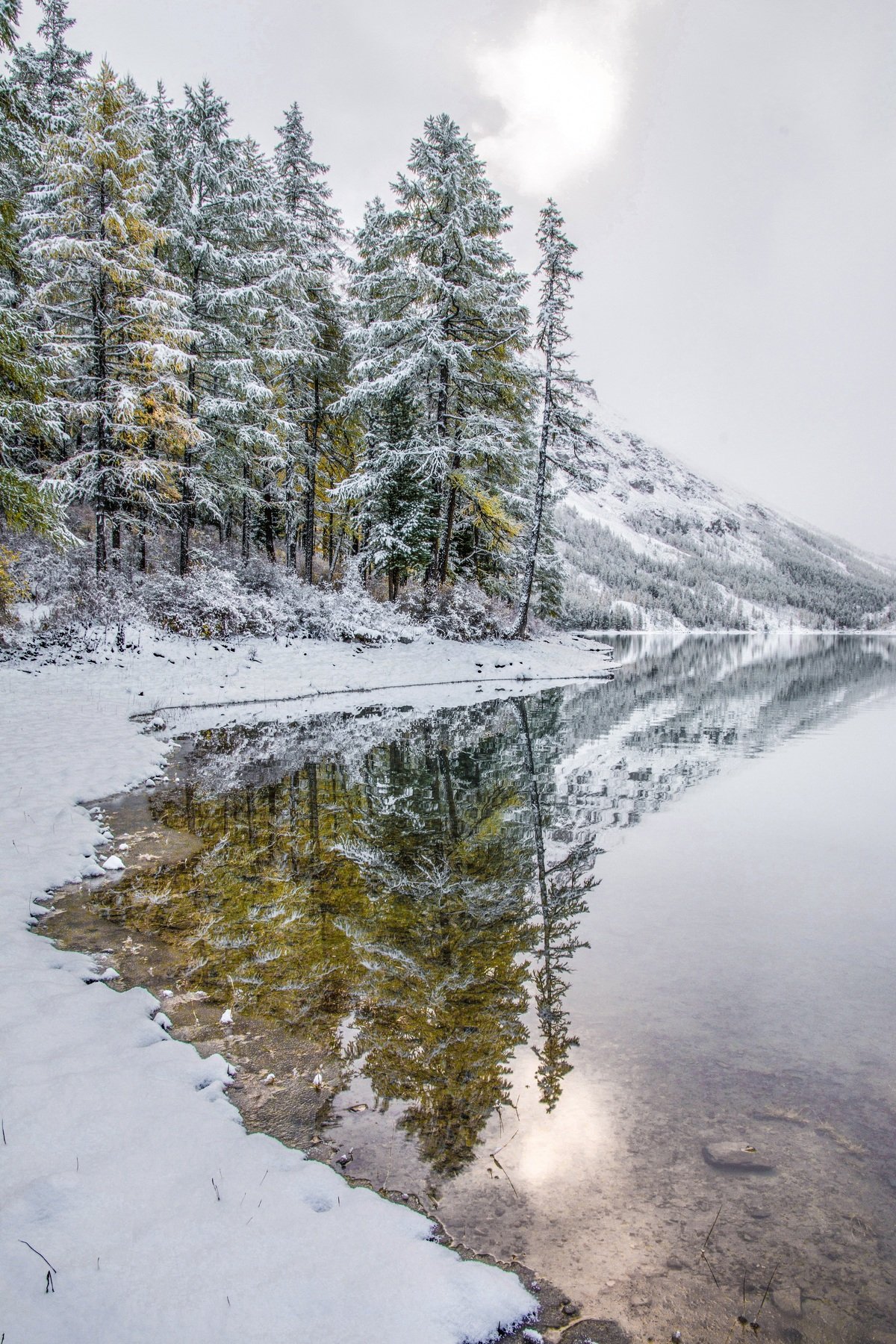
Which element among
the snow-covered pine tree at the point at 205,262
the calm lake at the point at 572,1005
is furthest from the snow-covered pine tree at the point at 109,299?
the calm lake at the point at 572,1005

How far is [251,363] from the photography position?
2322cm

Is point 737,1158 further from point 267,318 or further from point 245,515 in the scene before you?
point 267,318

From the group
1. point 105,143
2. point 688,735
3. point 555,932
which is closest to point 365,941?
point 555,932

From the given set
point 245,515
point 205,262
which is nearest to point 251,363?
point 205,262

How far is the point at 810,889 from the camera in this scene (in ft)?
23.9

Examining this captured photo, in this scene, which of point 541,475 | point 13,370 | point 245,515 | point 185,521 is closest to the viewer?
point 13,370

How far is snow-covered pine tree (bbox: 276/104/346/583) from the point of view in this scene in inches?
1063

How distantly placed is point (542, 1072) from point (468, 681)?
66.1ft

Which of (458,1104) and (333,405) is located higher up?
(333,405)

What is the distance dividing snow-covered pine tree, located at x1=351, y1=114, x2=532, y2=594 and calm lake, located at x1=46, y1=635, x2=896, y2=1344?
58.9 feet

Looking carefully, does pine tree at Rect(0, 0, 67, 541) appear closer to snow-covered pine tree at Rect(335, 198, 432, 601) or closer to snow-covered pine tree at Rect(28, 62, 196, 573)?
snow-covered pine tree at Rect(28, 62, 196, 573)

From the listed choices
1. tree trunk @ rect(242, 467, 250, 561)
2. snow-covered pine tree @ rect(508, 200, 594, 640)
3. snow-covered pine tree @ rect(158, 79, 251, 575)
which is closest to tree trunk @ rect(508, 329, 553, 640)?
snow-covered pine tree @ rect(508, 200, 594, 640)

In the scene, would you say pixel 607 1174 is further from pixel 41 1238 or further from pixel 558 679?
pixel 558 679

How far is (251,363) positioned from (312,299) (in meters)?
7.99
